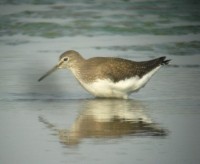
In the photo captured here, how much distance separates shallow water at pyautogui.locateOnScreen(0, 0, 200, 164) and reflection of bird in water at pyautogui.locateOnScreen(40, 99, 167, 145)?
0.04 ft

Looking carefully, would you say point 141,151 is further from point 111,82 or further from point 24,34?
point 24,34

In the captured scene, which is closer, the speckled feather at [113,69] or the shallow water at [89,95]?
the shallow water at [89,95]

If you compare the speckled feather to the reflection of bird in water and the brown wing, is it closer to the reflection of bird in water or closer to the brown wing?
the brown wing

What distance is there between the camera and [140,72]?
50.2 feet

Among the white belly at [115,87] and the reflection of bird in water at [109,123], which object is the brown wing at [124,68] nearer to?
the white belly at [115,87]

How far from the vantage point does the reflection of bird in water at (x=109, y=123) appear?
39.1 feet

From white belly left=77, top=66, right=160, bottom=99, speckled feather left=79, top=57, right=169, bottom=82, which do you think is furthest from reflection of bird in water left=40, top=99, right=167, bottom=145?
speckled feather left=79, top=57, right=169, bottom=82

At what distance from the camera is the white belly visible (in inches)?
585

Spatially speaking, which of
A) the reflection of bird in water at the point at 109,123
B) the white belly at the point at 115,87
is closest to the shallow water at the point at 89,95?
the reflection of bird in water at the point at 109,123

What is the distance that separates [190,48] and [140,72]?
4.66 meters

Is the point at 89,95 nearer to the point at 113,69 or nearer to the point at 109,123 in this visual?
the point at 113,69

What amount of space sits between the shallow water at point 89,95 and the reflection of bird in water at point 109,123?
0.5 inches

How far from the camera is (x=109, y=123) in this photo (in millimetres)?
12703

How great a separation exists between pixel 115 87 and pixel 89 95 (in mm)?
568
